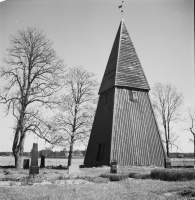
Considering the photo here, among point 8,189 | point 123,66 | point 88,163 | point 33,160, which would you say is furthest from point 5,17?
point 88,163

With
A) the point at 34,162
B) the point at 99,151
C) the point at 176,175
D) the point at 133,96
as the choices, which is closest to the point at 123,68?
the point at 133,96

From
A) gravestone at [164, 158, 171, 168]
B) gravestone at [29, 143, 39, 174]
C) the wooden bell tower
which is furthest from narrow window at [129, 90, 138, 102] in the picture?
gravestone at [29, 143, 39, 174]

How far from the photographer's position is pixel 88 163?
20.9 meters

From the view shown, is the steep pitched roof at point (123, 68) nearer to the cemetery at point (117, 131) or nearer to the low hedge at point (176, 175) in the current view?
the cemetery at point (117, 131)

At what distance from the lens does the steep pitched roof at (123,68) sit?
68.7ft

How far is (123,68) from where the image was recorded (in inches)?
847

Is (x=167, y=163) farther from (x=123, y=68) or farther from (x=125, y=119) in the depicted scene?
(x=123, y=68)

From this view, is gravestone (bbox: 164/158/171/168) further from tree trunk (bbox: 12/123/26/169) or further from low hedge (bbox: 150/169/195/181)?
tree trunk (bbox: 12/123/26/169)

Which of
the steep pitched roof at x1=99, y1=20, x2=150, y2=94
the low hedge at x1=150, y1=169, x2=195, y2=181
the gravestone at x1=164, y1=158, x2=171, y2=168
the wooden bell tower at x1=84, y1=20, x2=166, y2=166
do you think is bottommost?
the gravestone at x1=164, y1=158, x2=171, y2=168

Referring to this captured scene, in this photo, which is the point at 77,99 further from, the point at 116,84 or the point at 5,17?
the point at 5,17

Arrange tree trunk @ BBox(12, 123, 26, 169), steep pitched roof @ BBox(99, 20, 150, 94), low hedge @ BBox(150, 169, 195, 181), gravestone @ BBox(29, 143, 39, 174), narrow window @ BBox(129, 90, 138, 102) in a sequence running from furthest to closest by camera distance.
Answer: steep pitched roof @ BBox(99, 20, 150, 94) < narrow window @ BBox(129, 90, 138, 102) < tree trunk @ BBox(12, 123, 26, 169) < gravestone @ BBox(29, 143, 39, 174) < low hedge @ BBox(150, 169, 195, 181)

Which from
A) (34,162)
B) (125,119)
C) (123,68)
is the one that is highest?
(123,68)

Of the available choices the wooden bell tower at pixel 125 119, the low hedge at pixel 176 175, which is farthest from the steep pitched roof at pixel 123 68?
the low hedge at pixel 176 175

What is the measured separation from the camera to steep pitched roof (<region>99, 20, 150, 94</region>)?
68.7ft
